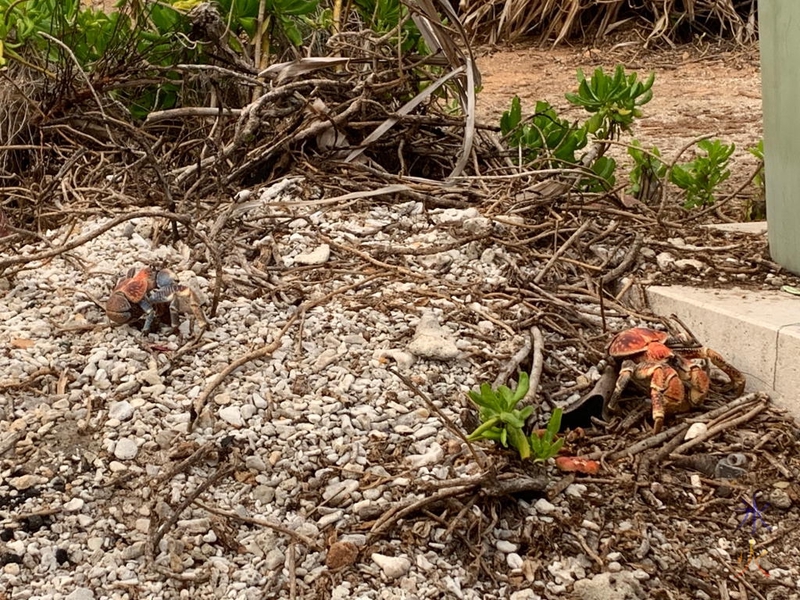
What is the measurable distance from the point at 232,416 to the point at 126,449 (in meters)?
0.22

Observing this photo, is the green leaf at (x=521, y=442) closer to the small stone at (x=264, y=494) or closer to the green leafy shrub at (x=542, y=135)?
the small stone at (x=264, y=494)

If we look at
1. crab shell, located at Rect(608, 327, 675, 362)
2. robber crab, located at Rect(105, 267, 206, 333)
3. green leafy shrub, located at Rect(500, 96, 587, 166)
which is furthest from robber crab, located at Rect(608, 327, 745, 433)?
green leafy shrub, located at Rect(500, 96, 587, 166)

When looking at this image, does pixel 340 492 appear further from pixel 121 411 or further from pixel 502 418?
pixel 121 411

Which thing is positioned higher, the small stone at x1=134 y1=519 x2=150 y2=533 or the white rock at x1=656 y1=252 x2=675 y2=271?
the small stone at x1=134 y1=519 x2=150 y2=533

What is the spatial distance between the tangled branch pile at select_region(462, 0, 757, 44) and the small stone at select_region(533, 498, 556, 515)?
243 inches

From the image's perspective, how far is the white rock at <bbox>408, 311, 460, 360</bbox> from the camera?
7.12 ft

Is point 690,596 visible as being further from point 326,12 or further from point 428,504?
point 326,12

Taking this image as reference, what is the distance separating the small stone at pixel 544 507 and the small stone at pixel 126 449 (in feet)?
2.59

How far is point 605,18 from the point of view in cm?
769

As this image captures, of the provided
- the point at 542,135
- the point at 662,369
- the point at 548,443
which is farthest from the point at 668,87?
the point at 548,443

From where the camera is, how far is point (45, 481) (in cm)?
180

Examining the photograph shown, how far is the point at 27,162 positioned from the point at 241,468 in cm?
210

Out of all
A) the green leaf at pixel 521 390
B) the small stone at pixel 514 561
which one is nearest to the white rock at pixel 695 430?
the green leaf at pixel 521 390

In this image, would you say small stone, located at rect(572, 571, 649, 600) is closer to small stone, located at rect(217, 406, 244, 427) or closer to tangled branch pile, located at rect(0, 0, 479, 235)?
small stone, located at rect(217, 406, 244, 427)
